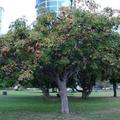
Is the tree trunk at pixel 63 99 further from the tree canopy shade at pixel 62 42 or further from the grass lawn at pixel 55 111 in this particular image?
the tree canopy shade at pixel 62 42

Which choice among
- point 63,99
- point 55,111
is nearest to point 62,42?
point 63,99

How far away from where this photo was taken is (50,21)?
23531mm

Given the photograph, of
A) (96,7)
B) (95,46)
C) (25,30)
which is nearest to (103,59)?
(95,46)

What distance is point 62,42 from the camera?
2217 cm

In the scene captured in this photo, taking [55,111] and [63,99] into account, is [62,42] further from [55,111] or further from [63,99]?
[55,111]

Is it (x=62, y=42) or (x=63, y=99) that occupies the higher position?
(x=62, y=42)

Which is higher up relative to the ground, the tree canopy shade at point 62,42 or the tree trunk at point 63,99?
the tree canopy shade at point 62,42

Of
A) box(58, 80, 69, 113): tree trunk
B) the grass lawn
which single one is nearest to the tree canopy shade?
box(58, 80, 69, 113): tree trunk

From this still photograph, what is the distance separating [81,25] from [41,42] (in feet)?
7.80

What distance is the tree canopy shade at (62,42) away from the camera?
2209 centimetres

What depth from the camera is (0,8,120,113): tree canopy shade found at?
22.1 m

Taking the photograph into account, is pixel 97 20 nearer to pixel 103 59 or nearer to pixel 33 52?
pixel 103 59

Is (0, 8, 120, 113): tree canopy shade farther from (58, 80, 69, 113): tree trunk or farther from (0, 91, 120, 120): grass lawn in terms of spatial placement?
(0, 91, 120, 120): grass lawn

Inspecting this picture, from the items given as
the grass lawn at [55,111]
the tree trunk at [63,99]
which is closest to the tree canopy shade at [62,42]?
the tree trunk at [63,99]
